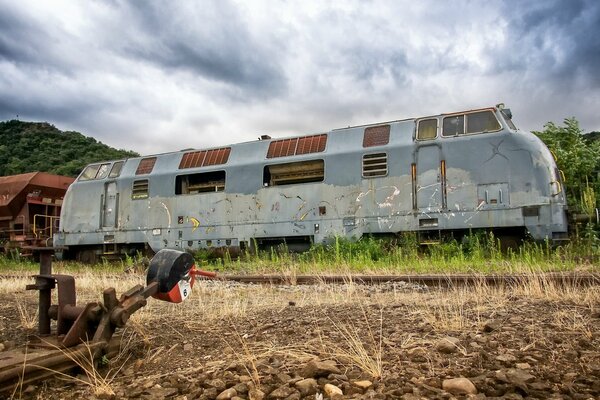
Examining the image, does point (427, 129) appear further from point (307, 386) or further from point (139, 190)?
point (307, 386)

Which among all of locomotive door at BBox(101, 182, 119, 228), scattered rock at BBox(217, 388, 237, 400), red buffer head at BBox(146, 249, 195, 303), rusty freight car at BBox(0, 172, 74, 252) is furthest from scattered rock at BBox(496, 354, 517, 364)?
rusty freight car at BBox(0, 172, 74, 252)

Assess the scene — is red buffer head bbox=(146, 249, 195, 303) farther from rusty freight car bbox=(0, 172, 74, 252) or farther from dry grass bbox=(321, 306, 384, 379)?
rusty freight car bbox=(0, 172, 74, 252)

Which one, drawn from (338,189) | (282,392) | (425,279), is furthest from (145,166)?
(282,392)

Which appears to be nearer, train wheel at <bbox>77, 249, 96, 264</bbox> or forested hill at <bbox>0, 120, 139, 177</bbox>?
train wheel at <bbox>77, 249, 96, 264</bbox>

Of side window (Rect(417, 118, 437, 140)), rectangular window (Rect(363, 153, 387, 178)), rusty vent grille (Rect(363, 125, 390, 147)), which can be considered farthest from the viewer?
rusty vent grille (Rect(363, 125, 390, 147))

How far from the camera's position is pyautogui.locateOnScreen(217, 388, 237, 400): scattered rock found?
1.83 meters

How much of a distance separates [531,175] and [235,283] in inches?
241

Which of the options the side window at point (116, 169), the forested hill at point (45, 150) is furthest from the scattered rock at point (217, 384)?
the forested hill at point (45, 150)

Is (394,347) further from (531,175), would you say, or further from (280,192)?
(280,192)

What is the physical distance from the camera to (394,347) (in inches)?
93.2

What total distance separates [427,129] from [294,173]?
11.0 feet

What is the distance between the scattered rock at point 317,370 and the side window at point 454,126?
8544 millimetres

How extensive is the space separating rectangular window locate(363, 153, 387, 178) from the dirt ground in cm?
655

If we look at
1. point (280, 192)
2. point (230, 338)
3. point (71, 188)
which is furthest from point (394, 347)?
point (71, 188)
